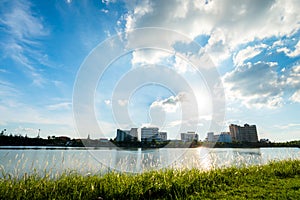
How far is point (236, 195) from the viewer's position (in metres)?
4.33

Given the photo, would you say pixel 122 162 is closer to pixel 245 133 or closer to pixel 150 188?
pixel 150 188

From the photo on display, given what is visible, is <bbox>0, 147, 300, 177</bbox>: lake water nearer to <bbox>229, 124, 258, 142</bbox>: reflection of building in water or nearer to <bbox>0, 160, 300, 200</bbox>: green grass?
<bbox>0, 160, 300, 200</bbox>: green grass

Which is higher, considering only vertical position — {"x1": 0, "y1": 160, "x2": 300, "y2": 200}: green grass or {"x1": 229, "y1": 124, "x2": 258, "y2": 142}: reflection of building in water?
{"x1": 229, "y1": 124, "x2": 258, "y2": 142}: reflection of building in water

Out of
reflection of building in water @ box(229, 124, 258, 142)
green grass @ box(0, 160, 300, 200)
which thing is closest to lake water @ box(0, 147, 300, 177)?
green grass @ box(0, 160, 300, 200)

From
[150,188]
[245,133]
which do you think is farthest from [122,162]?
[245,133]

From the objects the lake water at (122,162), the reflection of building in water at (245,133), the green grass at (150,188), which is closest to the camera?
the green grass at (150,188)

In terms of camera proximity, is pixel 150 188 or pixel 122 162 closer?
→ pixel 150 188

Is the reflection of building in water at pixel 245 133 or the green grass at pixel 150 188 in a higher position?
the reflection of building in water at pixel 245 133


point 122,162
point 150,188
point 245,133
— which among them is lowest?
point 150,188

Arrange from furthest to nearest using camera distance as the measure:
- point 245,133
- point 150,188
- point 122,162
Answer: point 245,133 < point 122,162 < point 150,188

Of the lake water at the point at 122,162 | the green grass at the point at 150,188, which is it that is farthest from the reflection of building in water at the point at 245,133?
the green grass at the point at 150,188

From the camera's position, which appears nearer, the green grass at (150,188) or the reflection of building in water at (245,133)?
the green grass at (150,188)

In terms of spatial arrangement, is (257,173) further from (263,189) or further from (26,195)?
(26,195)

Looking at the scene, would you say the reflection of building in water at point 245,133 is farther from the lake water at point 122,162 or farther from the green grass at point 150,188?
the green grass at point 150,188
